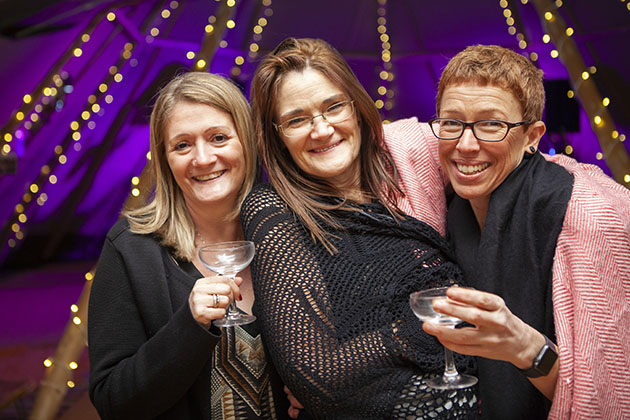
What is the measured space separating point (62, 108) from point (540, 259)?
448 centimetres

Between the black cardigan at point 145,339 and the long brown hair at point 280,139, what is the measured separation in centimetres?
49

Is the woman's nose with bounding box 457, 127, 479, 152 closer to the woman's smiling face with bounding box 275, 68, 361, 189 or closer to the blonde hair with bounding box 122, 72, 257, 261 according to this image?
the woman's smiling face with bounding box 275, 68, 361, 189

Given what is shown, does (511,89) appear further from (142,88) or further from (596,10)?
(142,88)

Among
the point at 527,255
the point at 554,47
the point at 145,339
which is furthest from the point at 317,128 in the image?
the point at 554,47

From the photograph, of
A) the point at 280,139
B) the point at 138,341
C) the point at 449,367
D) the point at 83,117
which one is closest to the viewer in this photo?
the point at 449,367

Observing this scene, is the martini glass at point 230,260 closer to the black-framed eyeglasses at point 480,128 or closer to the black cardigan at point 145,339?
the black cardigan at point 145,339

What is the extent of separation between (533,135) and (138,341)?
4.94ft

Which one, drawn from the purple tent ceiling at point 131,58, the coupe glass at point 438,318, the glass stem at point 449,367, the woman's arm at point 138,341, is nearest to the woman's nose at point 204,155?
the woman's arm at point 138,341

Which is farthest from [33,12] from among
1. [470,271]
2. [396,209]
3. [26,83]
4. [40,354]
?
[470,271]

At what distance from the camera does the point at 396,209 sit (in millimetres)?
2084

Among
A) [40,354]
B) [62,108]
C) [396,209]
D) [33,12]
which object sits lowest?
[40,354]

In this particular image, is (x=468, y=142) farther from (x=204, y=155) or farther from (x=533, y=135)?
(x=204, y=155)

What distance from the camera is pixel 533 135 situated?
6.40ft

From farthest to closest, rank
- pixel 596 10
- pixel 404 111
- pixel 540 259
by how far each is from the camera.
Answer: pixel 404 111, pixel 596 10, pixel 540 259
